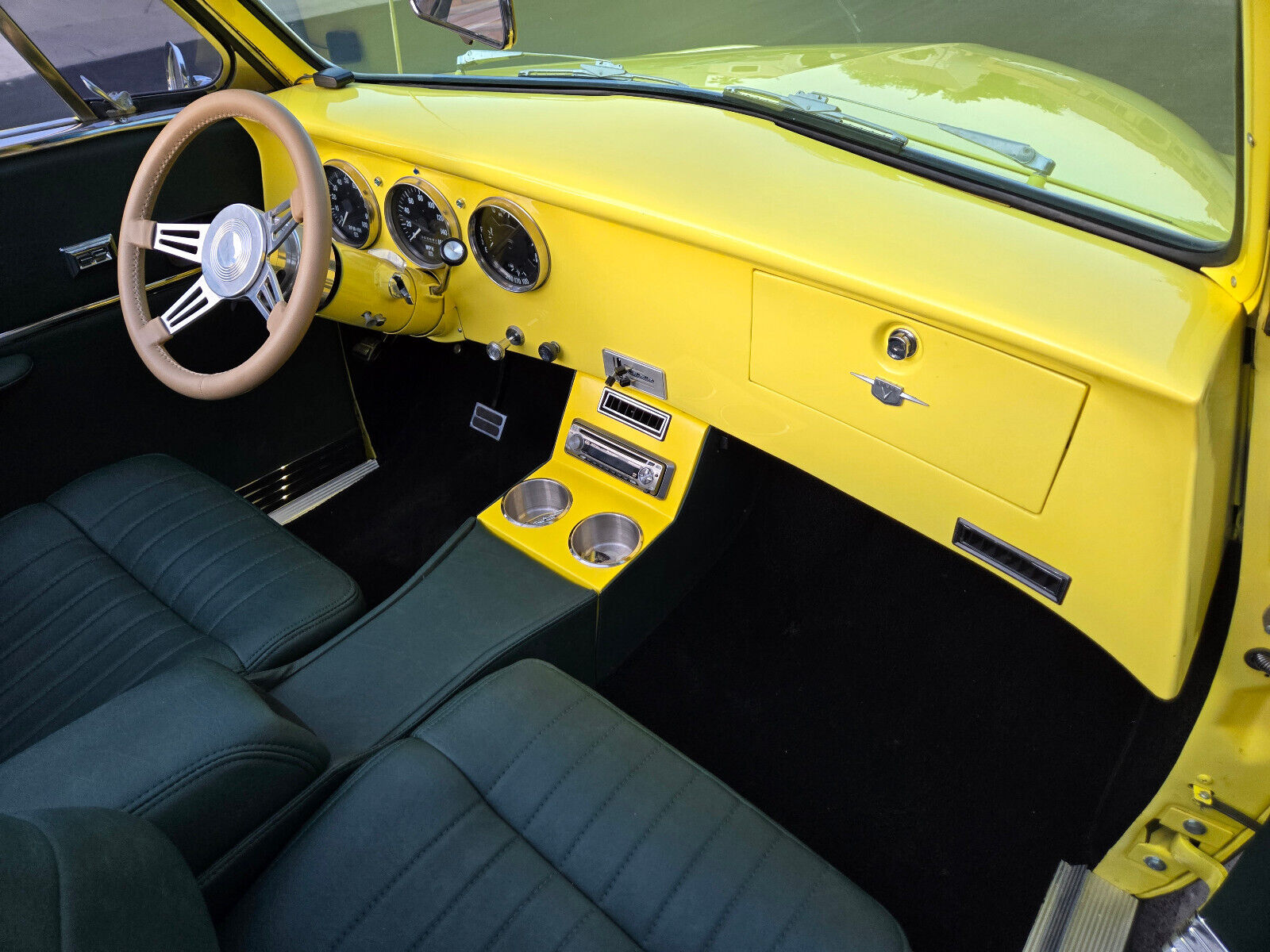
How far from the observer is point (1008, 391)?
1.20 metres

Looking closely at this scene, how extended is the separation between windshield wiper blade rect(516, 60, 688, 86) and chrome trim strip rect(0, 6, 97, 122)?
963 millimetres

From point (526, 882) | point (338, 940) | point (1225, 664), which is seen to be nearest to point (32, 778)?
point (338, 940)

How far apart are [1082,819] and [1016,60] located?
142 centimetres

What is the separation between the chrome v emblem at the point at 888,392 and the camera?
132cm

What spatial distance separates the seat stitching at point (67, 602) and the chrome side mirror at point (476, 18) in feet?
3.80

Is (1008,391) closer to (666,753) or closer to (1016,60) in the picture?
(1016,60)

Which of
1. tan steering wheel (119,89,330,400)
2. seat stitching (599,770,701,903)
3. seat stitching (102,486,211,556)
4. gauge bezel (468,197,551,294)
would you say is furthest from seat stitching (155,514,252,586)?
seat stitching (599,770,701,903)

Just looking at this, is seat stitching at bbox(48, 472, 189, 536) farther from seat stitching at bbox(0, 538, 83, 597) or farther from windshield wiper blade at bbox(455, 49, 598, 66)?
windshield wiper blade at bbox(455, 49, 598, 66)

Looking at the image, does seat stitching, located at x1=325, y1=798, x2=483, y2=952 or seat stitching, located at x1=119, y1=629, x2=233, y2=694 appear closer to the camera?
seat stitching, located at x1=325, y1=798, x2=483, y2=952

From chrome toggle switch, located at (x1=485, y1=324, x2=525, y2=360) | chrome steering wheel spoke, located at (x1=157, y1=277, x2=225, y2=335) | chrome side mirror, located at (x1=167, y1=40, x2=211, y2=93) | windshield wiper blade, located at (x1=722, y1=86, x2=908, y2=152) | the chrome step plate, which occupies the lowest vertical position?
the chrome step plate

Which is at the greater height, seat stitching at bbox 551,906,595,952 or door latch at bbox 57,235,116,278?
door latch at bbox 57,235,116,278

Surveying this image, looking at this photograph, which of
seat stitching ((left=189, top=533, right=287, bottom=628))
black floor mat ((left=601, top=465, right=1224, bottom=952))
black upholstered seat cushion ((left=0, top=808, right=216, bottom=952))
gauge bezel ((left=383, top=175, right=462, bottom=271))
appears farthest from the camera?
gauge bezel ((left=383, top=175, right=462, bottom=271))

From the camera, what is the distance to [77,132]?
5.89ft

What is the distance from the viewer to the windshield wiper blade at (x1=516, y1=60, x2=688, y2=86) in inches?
67.8
